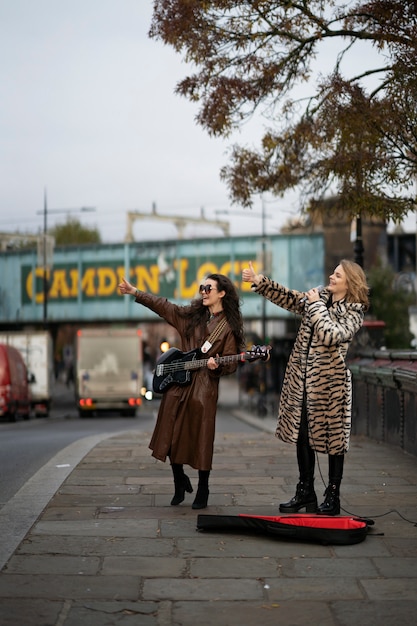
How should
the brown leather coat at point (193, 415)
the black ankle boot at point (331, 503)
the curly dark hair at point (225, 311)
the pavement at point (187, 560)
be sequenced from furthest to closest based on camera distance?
the curly dark hair at point (225, 311), the brown leather coat at point (193, 415), the black ankle boot at point (331, 503), the pavement at point (187, 560)

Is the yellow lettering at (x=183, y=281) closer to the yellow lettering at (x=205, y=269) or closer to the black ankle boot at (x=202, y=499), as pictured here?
the yellow lettering at (x=205, y=269)

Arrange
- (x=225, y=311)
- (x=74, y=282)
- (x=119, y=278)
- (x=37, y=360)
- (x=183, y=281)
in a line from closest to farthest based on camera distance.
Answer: (x=225, y=311) < (x=37, y=360) < (x=119, y=278) < (x=183, y=281) < (x=74, y=282)

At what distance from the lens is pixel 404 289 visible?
45.6 m

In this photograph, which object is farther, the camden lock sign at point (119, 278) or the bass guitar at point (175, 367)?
the camden lock sign at point (119, 278)

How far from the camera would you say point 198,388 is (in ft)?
26.6

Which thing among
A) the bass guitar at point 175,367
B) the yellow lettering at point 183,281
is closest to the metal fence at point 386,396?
the bass guitar at point 175,367

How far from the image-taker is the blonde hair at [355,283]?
25.1 feet

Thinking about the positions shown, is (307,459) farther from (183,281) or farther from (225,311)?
(183,281)

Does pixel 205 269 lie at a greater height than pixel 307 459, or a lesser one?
greater

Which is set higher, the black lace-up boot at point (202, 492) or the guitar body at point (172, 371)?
the guitar body at point (172, 371)

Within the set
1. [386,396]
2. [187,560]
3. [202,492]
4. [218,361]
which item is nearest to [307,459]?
[202,492]

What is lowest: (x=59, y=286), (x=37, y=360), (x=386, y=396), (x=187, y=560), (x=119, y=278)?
(x=37, y=360)

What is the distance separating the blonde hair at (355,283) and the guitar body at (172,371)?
3.96ft

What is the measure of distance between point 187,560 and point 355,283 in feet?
8.05
